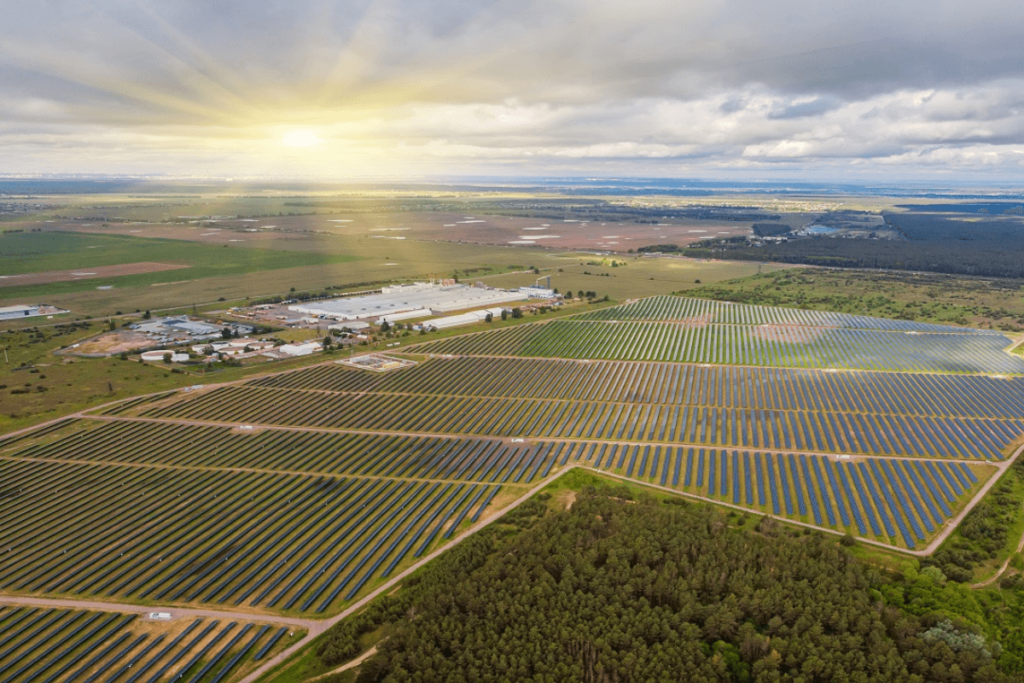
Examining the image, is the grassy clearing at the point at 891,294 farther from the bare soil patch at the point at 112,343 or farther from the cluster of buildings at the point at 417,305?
the bare soil patch at the point at 112,343

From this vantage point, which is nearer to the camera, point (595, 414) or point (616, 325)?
point (595, 414)

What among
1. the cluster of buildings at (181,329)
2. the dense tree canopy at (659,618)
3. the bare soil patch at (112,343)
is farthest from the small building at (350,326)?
the dense tree canopy at (659,618)

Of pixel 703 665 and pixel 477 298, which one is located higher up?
pixel 703 665

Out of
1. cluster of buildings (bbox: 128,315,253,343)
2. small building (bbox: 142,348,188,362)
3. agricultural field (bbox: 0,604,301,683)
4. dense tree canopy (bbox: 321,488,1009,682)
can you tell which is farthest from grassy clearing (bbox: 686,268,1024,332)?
agricultural field (bbox: 0,604,301,683)

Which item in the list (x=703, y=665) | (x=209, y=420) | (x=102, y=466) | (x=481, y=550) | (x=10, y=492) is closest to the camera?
(x=703, y=665)

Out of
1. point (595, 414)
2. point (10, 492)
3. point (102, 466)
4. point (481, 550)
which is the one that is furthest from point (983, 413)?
point (10, 492)

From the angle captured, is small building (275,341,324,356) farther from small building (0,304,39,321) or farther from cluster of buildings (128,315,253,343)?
small building (0,304,39,321)

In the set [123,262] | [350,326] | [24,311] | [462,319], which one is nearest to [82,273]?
[123,262]

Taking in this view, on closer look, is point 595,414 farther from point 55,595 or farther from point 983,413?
point 55,595
